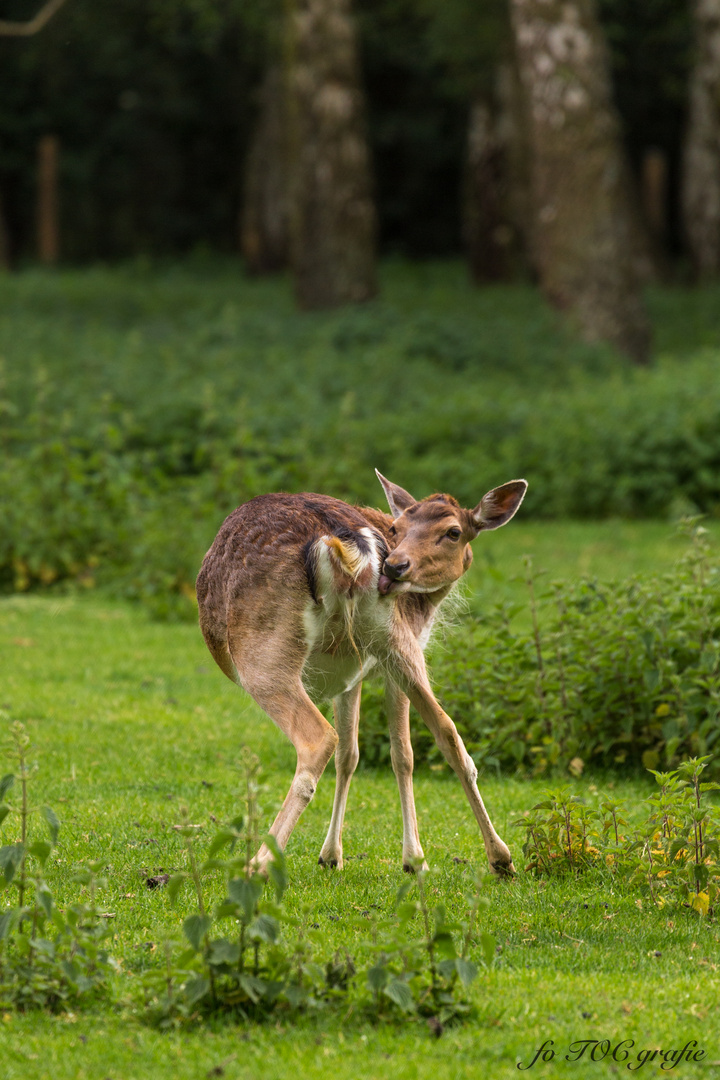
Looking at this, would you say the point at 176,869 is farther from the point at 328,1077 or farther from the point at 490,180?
the point at 490,180

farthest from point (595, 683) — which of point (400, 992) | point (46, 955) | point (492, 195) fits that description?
point (492, 195)

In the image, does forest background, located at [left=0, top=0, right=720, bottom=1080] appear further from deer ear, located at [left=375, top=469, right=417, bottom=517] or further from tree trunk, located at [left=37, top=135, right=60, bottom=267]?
deer ear, located at [left=375, top=469, right=417, bottom=517]

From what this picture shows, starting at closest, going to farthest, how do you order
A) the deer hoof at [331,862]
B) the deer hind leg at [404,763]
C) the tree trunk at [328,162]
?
the deer hind leg at [404,763]
the deer hoof at [331,862]
the tree trunk at [328,162]

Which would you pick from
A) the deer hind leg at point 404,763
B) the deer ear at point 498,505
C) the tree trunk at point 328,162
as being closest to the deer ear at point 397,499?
the deer ear at point 498,505

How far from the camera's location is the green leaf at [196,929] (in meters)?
3.83

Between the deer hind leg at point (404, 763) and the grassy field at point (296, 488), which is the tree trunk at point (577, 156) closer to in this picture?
the grassy field at point (296, 488)

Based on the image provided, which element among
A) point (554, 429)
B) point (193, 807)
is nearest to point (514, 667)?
point (193, 807)

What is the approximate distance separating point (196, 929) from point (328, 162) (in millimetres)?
18391

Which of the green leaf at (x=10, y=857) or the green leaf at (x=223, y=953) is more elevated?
the green leaf at (x=10, y=857)

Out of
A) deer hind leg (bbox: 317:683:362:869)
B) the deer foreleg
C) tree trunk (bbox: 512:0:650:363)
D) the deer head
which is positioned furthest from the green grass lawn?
tree trunk (bbox: 512:0:650:363)

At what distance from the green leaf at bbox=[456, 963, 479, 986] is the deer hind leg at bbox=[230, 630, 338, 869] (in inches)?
48.9

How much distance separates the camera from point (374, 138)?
1594 inches

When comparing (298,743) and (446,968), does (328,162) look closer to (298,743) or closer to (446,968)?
(298,743)

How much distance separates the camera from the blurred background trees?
18609 mm
